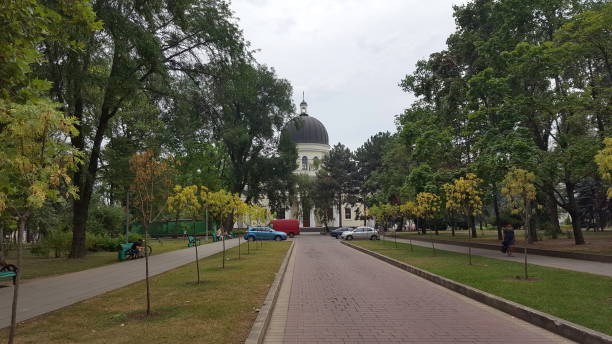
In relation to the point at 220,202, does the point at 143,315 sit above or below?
below

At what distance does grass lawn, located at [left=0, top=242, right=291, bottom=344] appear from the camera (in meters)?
6.68

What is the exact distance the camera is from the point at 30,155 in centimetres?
519

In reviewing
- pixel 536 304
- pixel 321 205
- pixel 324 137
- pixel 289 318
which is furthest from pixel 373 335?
pixel 324 137

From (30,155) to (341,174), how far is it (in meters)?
62.3

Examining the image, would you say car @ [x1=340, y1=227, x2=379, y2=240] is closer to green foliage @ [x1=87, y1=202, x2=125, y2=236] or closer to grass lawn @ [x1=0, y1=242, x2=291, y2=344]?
green foliage @ [x1=87, y1=202, x2=125, y2=236]

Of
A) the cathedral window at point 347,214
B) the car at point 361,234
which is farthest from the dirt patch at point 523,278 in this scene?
the cathedral window at point 347,214

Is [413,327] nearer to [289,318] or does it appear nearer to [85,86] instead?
[289,318]

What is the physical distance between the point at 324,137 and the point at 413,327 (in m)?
78.1

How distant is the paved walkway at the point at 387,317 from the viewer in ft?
22.5

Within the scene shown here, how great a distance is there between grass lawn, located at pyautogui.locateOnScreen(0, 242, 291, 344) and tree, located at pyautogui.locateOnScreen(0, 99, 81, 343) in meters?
2.17

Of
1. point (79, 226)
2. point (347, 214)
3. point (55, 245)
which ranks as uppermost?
point (79, 226)

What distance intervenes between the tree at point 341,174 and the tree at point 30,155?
6052 cm

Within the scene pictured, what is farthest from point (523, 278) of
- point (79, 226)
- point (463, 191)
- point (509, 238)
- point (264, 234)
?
point (264, 234)

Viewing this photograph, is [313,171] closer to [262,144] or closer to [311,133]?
[311,133]
